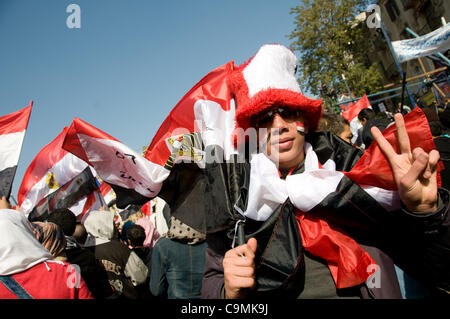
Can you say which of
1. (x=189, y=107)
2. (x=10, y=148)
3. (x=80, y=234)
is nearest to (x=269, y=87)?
(x=189, y=107)

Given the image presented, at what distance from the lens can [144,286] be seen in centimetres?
345

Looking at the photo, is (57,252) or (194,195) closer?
(194,195)

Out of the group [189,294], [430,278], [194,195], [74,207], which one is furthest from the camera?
[74,207]

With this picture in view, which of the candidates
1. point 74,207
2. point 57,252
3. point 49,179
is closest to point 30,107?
point 49,179

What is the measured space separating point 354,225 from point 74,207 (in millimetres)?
3631

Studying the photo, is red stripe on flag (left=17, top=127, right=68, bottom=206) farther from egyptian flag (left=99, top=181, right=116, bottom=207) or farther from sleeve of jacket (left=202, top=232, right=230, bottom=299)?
sleeve of jacket (left=202, top=232, right=230, bottom=299)

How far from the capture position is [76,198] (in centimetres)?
398

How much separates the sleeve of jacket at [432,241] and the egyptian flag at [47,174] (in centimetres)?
385

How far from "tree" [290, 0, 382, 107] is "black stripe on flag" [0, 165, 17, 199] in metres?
20.4

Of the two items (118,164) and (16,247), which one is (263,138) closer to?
(118,164)

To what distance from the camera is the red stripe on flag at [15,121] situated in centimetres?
384

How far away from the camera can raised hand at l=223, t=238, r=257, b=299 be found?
1.28 metres

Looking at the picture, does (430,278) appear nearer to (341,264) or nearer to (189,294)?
(341,264)

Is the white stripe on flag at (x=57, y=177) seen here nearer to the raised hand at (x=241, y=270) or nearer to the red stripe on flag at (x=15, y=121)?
the red stripe on flag at (x=15, y=121)
